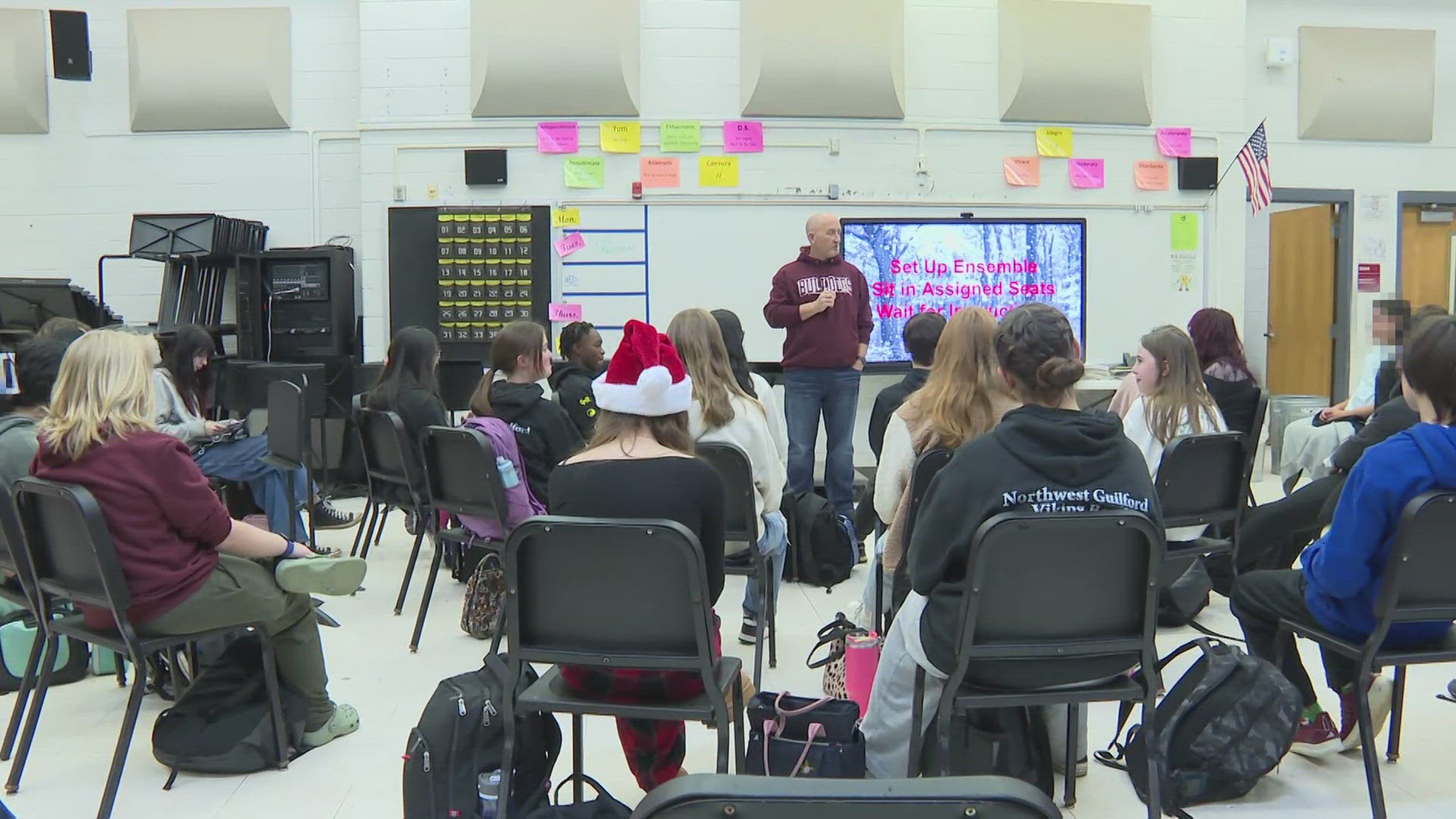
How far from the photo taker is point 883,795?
86cm

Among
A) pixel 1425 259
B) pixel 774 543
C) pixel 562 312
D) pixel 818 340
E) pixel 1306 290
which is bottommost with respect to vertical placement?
pixel 774 543

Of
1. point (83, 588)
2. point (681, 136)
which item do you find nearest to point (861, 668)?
point (83, 588)

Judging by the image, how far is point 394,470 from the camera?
4.35 meters

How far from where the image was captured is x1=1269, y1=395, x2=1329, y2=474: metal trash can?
6.63 m

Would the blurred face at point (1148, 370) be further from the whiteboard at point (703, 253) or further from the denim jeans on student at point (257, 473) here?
the denim jeans on student at point (257, 473)

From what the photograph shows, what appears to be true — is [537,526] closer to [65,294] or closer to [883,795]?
[883,795]

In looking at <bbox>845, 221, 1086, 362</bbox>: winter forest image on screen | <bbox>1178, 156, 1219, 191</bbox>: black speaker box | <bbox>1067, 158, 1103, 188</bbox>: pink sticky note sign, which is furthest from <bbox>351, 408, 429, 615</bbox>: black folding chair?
<bbox>1178, 156, 1219, 191</bbox>: black speaker box

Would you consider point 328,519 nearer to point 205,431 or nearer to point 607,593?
point 205,431

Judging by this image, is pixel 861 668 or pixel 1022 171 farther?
pixel 1022 171

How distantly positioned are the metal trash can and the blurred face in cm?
347

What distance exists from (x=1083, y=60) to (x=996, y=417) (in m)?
4.47

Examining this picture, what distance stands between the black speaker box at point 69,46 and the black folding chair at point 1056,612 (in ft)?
21.6

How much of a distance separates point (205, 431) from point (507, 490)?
1.72 meters

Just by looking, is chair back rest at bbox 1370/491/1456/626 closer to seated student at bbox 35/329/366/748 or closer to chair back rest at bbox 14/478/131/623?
seated student at bbox 35/329/366/748
